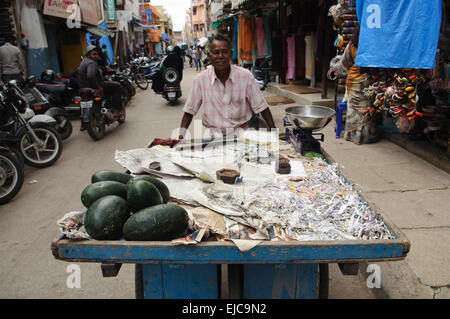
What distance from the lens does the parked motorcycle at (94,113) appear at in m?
6.07

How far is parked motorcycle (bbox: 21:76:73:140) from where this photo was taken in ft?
19.4

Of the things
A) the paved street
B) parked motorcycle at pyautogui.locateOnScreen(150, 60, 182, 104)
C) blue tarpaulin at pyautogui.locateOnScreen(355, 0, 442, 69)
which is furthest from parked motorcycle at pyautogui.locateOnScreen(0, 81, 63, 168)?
parked motorcycle at pyautogui.locateOnScreen(150, 60, 182, 104)

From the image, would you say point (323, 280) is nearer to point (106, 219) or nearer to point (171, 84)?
point (106, 219)

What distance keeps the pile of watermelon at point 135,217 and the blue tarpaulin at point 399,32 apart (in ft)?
10.6

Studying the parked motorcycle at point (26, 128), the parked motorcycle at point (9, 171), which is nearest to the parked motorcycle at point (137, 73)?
the parked motorcycle at point (26, 128)

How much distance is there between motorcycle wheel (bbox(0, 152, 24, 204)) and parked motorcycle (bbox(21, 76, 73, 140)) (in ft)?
7.31

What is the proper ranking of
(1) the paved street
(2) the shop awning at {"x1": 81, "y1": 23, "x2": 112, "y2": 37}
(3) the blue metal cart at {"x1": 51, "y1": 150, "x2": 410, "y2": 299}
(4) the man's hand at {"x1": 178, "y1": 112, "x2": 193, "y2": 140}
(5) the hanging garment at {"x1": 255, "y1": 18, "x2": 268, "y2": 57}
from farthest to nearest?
(2) the shop awning at {"x1": 81, "y1": 23, "x2": 112, "y2": 37} → (5) the hanging garment at {"x1": 255, "y1": 18, "x2": 268, "y2": 57} → (4) the man's hand at {"x1": 178, "y1": 112, "x2": 193, "y2": 140} → (1) the paved street → (3) the blue metal cart at {"x1": 51, "y1": 150, "x2": 410, "y2": 299}

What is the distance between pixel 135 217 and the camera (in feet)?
4.51

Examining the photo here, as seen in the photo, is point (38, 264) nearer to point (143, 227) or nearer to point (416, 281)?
point (143, 227)

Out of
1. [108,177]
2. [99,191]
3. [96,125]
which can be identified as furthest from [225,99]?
[96,125]

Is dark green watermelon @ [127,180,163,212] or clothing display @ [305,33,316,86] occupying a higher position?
clothing display @ [305,33,316,86]

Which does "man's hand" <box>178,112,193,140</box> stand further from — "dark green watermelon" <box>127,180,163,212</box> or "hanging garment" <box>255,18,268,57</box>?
"hanging garment" <box>255,18,268,57</box>

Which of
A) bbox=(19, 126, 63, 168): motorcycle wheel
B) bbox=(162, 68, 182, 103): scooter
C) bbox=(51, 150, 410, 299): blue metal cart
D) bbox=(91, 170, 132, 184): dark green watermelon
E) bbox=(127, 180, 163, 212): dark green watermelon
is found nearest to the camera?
bbox=(51, 150, 410, 299): blue metal cart
